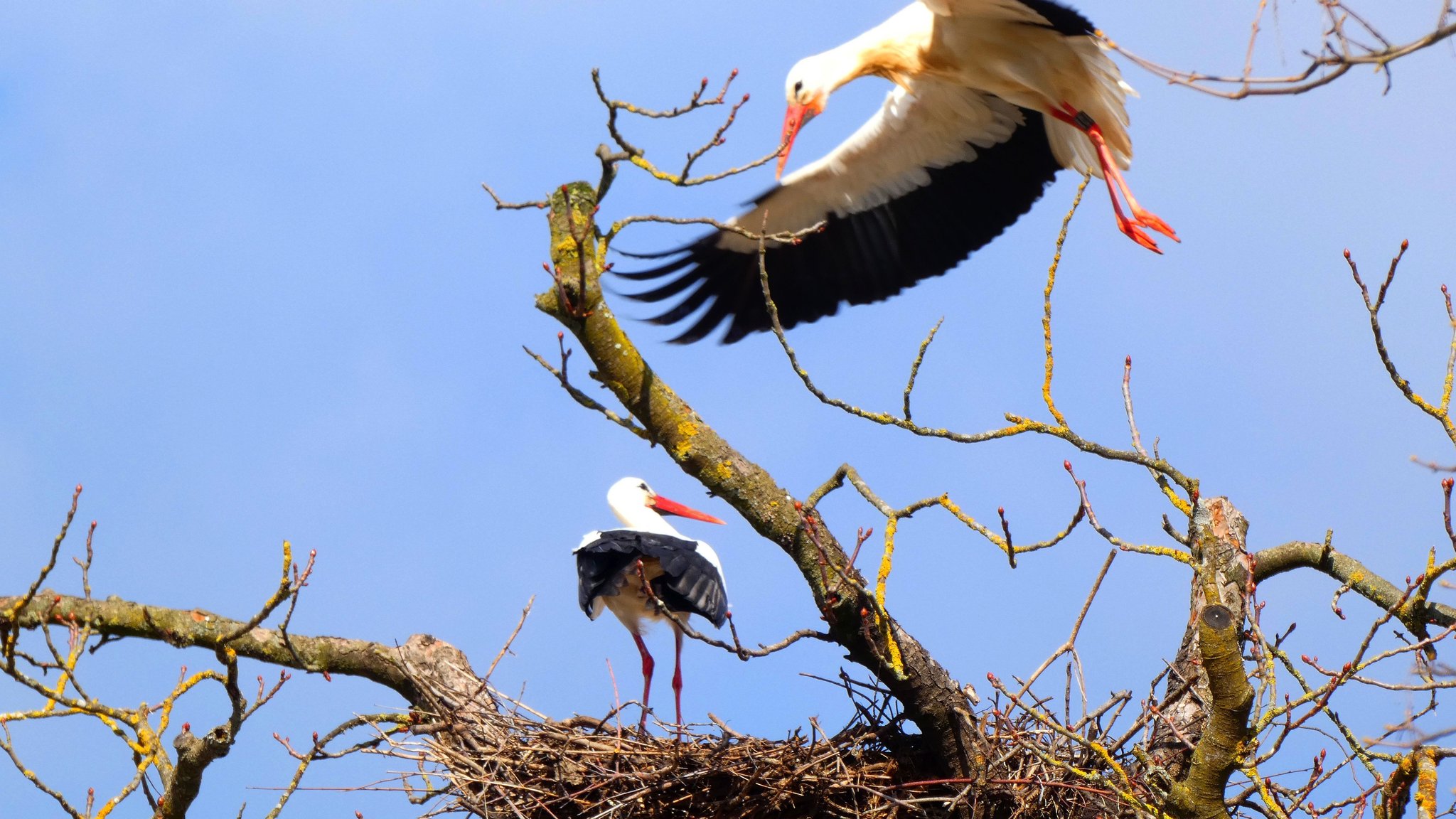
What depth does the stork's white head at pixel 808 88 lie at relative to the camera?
20.7ft

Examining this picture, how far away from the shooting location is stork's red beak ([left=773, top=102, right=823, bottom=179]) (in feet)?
20.9

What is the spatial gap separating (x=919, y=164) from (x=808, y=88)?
80cm

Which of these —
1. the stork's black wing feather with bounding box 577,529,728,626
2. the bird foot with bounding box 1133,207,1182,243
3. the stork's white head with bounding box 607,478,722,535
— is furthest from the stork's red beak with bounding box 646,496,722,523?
the bird foot with bounding box 1133,207,1182,243

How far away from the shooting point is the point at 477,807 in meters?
4.09

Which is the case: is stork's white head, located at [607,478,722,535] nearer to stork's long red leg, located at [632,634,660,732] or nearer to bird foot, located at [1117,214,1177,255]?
stork's long red leg, located at [632,634,660,732]

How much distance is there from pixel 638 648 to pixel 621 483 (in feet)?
2.65

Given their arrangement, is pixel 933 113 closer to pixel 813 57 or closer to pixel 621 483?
pixel 813 57

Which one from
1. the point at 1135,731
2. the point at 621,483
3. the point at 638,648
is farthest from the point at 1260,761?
the point at 621,483

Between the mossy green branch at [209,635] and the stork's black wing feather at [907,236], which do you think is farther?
the stork's black wing feather at [907,236]

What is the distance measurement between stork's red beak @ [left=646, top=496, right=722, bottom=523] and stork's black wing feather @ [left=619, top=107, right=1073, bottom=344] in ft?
3.17

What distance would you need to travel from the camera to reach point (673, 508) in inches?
250

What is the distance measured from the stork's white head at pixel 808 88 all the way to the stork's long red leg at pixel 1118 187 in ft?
3.31

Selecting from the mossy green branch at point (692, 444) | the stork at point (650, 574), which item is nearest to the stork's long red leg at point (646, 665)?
the stork at point (650, 574)

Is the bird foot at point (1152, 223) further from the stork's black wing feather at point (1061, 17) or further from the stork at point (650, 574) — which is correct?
the stork at point (650, 574)
